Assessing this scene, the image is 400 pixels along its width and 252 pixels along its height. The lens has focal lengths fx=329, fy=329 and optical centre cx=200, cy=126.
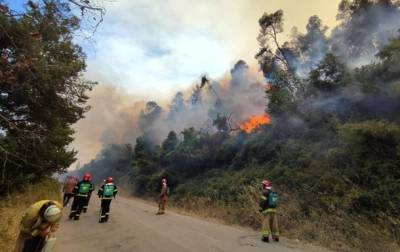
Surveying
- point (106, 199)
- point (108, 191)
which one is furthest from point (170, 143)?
point (106, 199)

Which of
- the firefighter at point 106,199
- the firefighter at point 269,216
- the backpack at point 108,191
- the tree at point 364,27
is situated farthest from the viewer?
the tree at point 364,27

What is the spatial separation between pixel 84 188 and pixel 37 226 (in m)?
11.4

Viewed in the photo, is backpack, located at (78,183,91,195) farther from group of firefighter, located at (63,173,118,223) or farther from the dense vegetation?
the dense vegetation

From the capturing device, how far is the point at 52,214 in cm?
400

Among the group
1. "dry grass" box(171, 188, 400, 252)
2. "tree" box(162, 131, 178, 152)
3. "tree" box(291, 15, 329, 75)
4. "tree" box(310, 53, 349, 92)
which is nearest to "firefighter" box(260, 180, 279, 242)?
"dry grass" box(171, 188, 400, 252)

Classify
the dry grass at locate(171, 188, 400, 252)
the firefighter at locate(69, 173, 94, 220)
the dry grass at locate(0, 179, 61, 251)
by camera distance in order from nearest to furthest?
1. the dry grass at locate(0, 179, 61, 251)
2. the dry grass at locate(171, 188, 400, 252)
3. the firefighter at locate(69, 173, 94, 220)

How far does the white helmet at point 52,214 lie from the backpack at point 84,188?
37.5ft

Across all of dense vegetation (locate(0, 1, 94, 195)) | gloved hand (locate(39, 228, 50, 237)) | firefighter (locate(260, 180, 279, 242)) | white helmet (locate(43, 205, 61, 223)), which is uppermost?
dense vegetation (locate(0, 1, 94, 195))

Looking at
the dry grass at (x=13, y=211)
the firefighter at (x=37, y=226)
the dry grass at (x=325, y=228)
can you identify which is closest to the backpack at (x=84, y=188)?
the dry grass at (x=13, y=211)

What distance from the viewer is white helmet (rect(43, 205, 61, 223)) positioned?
4.00 metres

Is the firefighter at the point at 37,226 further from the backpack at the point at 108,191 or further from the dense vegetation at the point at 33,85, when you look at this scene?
the backpack at the point at 108,191

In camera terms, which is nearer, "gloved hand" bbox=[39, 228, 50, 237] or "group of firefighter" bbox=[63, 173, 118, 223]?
"gloved hand" bbox=[39, 228, 50, 237]

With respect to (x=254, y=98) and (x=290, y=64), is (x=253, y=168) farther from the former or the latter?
(x=254, y=98)

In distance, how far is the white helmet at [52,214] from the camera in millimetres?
3998
